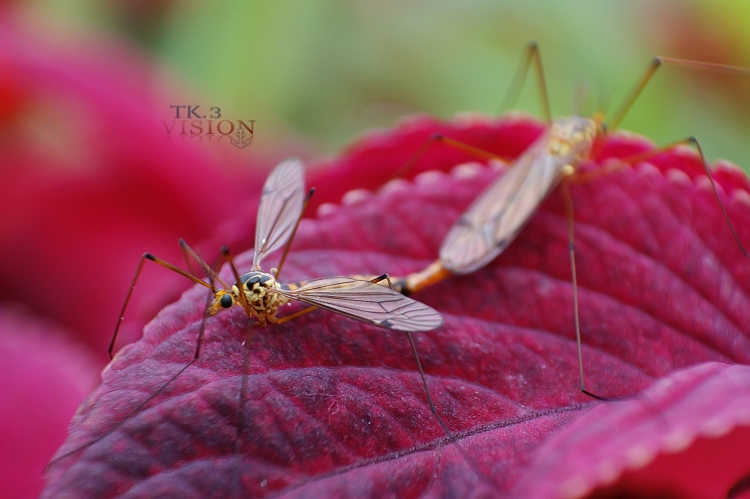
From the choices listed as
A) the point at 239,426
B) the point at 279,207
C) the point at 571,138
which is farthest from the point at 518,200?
the point at 239,426

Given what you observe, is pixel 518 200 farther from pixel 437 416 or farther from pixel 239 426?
pixel 239 426

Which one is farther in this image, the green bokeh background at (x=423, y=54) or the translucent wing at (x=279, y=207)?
the green bokeh background at (x=423, y=54)

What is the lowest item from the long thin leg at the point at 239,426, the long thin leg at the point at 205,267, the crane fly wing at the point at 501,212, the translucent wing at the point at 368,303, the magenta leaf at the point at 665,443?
the long thin leg at the point at 205,267

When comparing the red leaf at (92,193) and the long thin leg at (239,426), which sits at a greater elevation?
the long thin leg at (239,426)

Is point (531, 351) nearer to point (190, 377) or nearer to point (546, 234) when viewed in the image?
point (546, 234)

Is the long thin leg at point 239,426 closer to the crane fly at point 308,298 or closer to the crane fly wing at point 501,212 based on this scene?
the crane fly at point 308,298

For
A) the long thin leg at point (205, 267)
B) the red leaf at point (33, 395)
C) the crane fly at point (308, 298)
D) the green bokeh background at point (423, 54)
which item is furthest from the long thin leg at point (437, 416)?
the green bokeh background at point (423, 54)

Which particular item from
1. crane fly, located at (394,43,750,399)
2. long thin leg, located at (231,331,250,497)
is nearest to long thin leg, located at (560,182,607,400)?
crane fly, located at (394,43,750,399)
